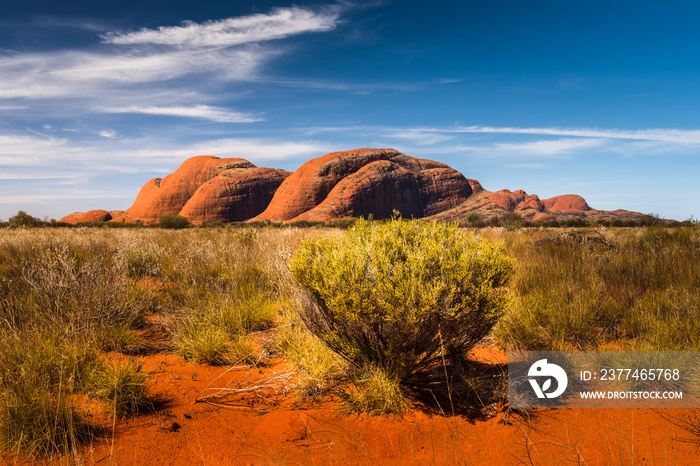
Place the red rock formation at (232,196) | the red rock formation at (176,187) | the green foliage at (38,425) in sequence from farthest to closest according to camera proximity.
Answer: the red rock formation at (176,187) → the red rock formation at (232,196) → the green foliage at (38,425)

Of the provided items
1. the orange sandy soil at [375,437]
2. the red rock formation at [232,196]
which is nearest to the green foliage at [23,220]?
the orange sandy soil at [375,437]

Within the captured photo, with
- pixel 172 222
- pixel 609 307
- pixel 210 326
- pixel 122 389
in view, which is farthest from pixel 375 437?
pixel 172 222

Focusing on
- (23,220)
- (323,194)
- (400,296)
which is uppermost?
(323,194)

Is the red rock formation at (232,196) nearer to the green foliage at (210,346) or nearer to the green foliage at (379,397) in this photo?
the green foliage at (210,346)

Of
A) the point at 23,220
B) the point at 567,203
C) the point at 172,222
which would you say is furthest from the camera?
the point at 567,203

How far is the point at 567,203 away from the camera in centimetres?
15612

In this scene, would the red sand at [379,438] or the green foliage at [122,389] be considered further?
the green foliage at [122,389]

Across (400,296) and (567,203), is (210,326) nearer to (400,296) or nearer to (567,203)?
(400,296)

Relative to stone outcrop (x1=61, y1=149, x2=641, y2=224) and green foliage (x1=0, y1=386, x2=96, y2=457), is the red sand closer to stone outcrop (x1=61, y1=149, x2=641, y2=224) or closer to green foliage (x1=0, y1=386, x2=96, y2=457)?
green foliage (x1=0, y1=386, x2=96, y2=457)

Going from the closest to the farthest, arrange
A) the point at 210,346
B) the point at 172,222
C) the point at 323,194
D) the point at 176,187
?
the point at 210,346 < the point at 172,222 < the point at 323,194 < the point at 176,187

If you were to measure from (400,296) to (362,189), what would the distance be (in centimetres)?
8952

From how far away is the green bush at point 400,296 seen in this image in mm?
2760

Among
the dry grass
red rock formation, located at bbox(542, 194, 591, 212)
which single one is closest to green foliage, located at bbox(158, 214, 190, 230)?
the dry grass

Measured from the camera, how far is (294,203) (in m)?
93.5
